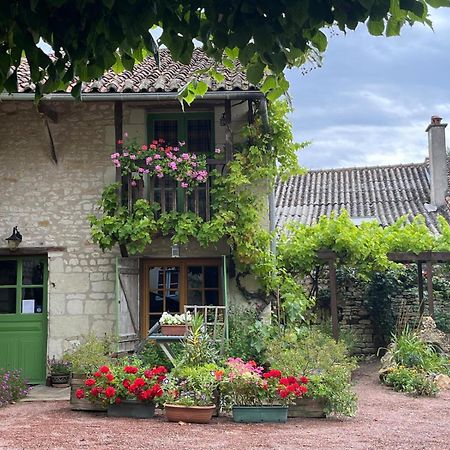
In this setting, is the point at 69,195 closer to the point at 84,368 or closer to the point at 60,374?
the point at 60,374

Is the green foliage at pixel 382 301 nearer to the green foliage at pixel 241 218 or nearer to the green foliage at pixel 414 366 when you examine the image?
the green foliage at pixel 414 366

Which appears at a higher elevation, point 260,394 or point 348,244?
point 348,244

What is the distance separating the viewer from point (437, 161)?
757 inches

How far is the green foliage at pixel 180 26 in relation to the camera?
A: 3229 mm

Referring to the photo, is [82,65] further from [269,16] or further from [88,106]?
[88,106]

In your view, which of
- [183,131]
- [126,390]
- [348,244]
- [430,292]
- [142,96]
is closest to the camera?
[126,390]

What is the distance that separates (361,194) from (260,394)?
43.2ft

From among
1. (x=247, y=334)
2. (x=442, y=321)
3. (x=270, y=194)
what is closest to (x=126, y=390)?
(x=247, y=334)

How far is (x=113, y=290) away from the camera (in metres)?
11.2

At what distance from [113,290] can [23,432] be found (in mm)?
3836

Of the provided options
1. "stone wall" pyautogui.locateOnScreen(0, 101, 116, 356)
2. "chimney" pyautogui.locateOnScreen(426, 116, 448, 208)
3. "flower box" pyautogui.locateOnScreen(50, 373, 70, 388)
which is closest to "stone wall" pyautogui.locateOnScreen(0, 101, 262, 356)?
"stone wall" pyautogui.locateOnScreen(0, 101, 116, 356)

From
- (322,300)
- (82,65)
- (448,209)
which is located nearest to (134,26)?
(82,65)

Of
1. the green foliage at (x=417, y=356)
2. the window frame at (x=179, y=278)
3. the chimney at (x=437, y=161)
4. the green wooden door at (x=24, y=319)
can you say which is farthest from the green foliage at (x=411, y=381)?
the chimney at (x=437, y=161)

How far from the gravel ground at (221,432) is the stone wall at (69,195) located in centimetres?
203
